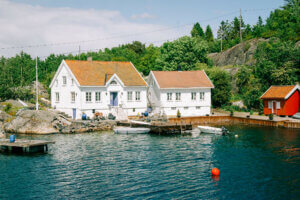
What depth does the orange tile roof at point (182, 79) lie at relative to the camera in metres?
66.4

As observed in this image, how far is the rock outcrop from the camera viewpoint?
9956cm

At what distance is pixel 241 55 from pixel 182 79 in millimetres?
42464

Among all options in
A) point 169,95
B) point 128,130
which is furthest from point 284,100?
point 128,130

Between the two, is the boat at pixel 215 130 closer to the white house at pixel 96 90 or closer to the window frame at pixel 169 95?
the window frame at pixel 169 95

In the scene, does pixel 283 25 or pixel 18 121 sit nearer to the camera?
pixel 18 121

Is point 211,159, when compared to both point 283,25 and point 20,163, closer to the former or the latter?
point 20,163

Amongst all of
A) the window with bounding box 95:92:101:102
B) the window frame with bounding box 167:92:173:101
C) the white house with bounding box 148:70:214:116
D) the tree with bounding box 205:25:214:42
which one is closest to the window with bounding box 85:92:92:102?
the window with bounding box 95:92:101:102

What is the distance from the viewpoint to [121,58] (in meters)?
118

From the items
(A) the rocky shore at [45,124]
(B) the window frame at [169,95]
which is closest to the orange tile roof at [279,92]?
(B) the window frame at [169,95]

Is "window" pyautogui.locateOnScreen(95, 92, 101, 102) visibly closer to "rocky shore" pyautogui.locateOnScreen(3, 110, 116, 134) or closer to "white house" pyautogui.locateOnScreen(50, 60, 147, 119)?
"white house" pyautogui.locateOnScreen(50, 60, 147, 119)

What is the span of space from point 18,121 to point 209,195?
4116 centimetres

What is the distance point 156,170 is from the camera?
95.6 ft

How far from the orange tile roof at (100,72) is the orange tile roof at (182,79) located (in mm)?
4507

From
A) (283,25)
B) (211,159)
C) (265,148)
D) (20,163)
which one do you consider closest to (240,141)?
(265,148)
